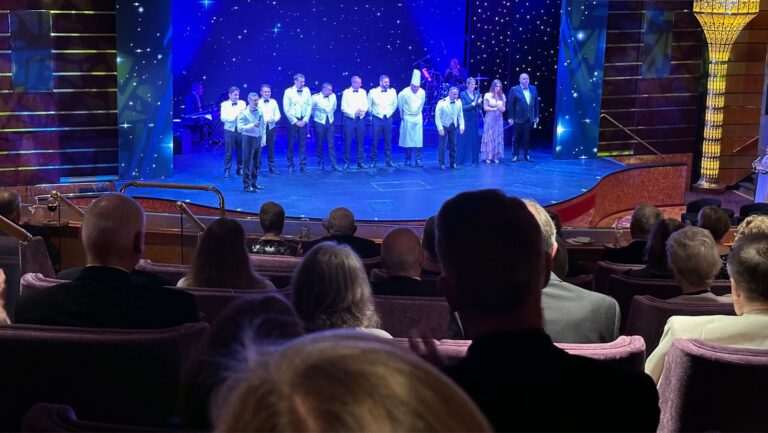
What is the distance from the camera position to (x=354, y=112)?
12.4 meters

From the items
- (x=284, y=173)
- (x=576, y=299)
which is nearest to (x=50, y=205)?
(x=576, y=299)

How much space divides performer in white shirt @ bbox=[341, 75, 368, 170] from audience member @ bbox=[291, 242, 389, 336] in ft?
32.2

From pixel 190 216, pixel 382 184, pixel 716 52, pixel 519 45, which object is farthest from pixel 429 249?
pixel 519 45

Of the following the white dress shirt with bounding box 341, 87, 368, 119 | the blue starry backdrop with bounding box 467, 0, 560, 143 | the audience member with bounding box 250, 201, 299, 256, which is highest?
the blue starry backdrop with bounding box 467, 0, 560, 143

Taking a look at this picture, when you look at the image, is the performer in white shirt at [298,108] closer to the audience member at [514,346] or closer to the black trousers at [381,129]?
the black trousers at [381,129]

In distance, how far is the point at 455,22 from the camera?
50.2 feet

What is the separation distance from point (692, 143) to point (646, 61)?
60.4 inches

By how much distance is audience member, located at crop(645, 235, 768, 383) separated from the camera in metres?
2.78

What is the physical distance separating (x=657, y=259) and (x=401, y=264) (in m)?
1.30

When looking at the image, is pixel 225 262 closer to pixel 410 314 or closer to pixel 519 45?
pixel 410 314

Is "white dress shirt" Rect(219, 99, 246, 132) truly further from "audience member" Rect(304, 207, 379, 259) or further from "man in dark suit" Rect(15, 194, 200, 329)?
"man in dark suit" Rect(15, 194, 200, 329)

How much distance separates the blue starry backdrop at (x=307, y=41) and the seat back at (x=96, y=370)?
12100mm

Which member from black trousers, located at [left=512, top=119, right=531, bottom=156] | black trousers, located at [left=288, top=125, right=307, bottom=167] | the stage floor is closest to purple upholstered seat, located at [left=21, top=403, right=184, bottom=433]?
the stage floor

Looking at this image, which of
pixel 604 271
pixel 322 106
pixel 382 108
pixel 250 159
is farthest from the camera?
pixel 382 108
